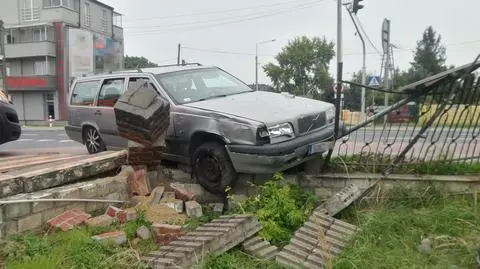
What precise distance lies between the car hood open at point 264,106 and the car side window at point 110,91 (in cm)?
178

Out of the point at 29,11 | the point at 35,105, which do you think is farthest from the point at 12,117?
the point at 29,11

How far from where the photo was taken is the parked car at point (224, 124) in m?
5.11

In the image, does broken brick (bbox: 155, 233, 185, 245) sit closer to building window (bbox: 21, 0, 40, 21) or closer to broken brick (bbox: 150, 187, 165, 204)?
broken brick (bbox: 150, 187, 165, 204)

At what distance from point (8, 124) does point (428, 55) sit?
7055 centimetres

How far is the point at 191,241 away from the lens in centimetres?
404

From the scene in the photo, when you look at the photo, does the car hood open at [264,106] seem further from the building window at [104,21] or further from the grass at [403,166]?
the building window at [104,21]

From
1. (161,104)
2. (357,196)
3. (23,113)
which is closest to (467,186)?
(357,196)

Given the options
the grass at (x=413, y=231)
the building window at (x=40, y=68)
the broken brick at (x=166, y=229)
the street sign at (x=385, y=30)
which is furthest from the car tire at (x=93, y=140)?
the building window at (x=40, y=68)

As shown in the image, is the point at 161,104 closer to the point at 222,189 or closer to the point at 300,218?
the point at 222,189

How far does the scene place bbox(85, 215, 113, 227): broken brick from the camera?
15.4 feet

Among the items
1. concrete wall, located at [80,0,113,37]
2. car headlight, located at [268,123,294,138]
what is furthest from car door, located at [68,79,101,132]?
concrete wall, located at [80,0,113,37]

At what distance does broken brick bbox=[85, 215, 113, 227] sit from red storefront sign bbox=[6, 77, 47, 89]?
44.9 meters

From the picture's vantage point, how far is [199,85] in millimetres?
6668

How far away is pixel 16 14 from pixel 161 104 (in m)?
49.1
